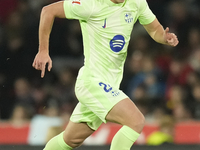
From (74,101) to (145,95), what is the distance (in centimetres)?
128

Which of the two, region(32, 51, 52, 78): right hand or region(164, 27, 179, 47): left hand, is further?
region(164, 27, 179, 47): left hand

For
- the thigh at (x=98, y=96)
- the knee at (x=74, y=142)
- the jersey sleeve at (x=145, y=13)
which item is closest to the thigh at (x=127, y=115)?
the thigh at (x=98, y=96)

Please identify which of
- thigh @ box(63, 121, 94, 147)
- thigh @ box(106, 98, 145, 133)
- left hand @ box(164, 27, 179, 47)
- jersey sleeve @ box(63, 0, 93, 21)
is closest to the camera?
thigh @ box(106, 98, 145, 133)

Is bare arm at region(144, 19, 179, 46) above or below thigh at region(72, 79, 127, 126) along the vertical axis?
above

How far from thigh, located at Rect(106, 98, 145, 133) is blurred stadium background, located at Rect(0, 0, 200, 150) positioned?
2.89 metres

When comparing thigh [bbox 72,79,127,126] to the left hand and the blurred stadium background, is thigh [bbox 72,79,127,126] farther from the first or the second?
the blurred stadium background

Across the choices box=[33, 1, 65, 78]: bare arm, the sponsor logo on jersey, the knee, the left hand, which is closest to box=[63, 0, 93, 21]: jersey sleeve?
box=[33, 1, 65, 78]: bare arm

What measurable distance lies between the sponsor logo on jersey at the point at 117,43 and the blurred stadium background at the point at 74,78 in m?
2.79

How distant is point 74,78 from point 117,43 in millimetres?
4557

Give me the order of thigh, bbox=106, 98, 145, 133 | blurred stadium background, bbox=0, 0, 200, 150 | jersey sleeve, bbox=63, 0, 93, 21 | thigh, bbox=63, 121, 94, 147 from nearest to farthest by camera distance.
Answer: thigh, bbox=106, 98, 145, 133
jersey sleeve, bbox=63, 0, 93, 21
thigh, bbox=63, 121, 94, 147
blurred stadium background, bbox=0, 0, 200, 150

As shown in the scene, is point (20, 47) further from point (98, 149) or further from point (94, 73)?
point (94, 73)

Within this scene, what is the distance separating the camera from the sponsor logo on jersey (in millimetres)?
3865

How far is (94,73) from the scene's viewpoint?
386cm

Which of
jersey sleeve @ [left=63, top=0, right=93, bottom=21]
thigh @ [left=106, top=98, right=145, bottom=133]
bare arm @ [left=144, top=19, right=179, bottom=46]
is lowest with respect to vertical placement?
thigh @ [left=106, top=98, right=145, bottom=133]
